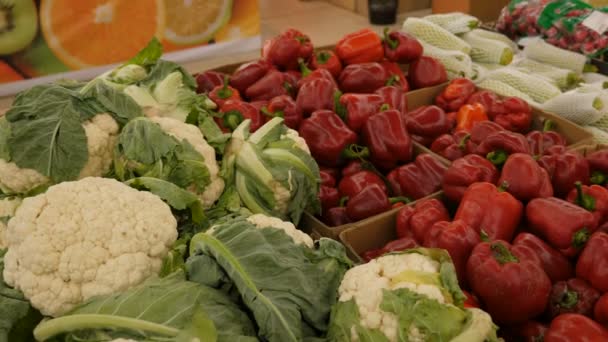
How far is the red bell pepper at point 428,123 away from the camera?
207 cm

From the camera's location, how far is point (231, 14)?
376 cm

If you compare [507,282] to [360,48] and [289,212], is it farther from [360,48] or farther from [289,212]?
[360,48]

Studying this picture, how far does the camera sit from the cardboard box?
3770 millimetres

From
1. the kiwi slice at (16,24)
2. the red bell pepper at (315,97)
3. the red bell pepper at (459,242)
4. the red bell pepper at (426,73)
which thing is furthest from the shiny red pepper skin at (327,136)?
the kiwi slice at (16,24)

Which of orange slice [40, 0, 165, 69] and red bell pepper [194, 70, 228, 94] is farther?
orange slice [40, 0, 165, 69]

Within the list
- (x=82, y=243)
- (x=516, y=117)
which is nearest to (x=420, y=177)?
(x=516, y=117)

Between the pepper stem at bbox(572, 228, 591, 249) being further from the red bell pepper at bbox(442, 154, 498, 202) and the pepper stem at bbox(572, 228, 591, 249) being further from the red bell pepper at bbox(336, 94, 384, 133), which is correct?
the red bell pepper at bbox(336, 94, 384, 133)

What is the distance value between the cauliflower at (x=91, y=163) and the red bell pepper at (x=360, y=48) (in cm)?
124

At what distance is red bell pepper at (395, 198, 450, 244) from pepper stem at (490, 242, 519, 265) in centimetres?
26

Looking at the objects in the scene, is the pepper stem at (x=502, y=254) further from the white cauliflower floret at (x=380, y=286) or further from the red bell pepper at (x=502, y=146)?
the red bell pepper at (x=502, y=146)

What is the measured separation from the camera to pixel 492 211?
145 cm

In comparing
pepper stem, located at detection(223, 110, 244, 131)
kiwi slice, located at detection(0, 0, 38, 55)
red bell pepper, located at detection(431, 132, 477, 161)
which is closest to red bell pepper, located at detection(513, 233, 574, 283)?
red bell pepper, located at detection(431, 132, 477, 161)

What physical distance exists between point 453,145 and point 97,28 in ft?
7.85

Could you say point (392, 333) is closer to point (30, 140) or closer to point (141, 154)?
point (141, 154)
